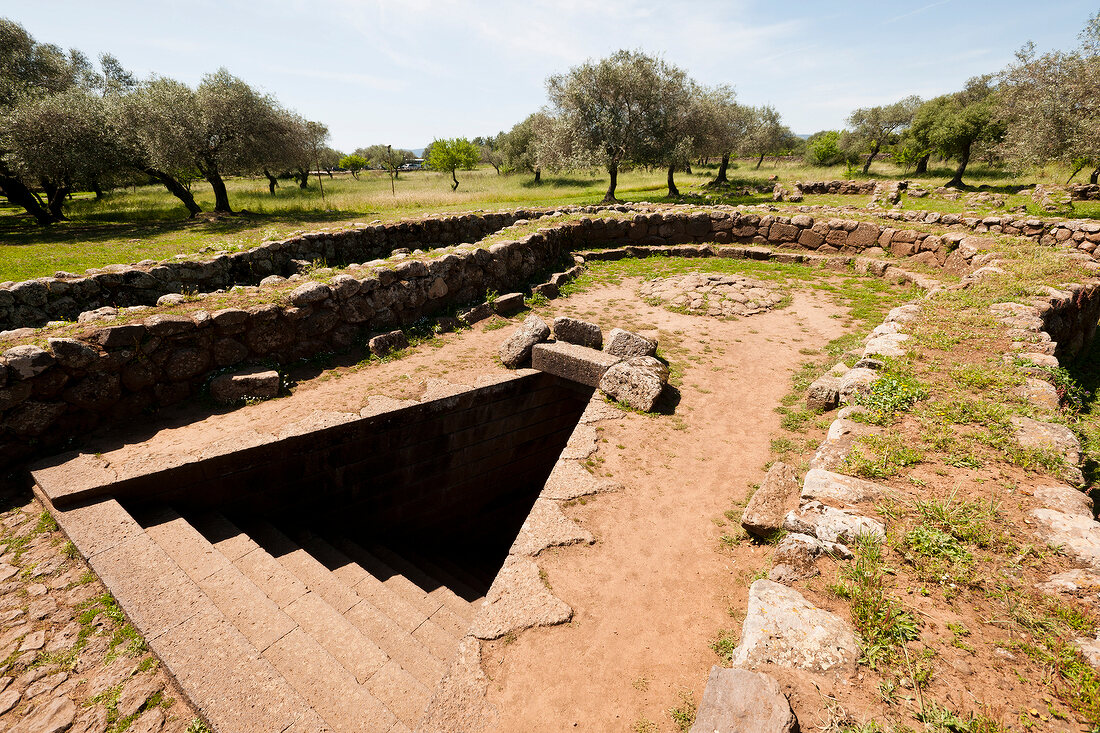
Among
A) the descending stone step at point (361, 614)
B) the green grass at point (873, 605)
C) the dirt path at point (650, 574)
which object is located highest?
the green grass at point (873, 605)

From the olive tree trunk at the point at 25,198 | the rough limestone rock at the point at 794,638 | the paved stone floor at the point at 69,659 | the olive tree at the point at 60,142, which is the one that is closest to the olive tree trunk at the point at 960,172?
the rough limestone rock at the point at 794,638

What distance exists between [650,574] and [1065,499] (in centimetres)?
325

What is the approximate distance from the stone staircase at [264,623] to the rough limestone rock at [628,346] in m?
4.62

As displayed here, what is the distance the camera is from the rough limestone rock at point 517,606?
3.69m

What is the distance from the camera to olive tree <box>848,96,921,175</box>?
147 feet

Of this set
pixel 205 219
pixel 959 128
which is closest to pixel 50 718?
pixel 205 219

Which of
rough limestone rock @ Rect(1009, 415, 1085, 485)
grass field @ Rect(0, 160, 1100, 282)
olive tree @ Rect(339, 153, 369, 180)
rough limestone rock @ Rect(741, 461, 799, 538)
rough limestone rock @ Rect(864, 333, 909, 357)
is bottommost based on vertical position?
rough limestone rock @ Rect(741, 461, 799, 538)

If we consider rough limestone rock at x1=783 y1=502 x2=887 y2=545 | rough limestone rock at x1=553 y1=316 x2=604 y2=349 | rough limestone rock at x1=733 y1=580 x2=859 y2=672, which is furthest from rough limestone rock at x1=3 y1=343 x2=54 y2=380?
rough limestone rock at x1=783 y1=502 x2=887 y2=545

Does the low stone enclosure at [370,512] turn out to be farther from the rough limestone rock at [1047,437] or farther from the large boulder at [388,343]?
the large boulder at [388,343]

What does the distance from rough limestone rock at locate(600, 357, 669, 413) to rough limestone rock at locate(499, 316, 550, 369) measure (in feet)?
5.30

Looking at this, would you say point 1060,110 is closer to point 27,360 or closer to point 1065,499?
point 1065,499

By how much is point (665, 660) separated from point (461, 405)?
4950 millimetres

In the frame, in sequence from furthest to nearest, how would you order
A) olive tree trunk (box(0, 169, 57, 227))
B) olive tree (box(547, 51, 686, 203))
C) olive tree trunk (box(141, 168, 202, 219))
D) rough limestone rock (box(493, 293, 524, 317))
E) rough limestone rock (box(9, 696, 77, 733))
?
1. olive tree (box(547, 51, 686, 203))
2. olive tree trunk (box(141, 168, 202, 219))
3. olive tree trunk (box(0, 169, 57, 227))
4. rough limestone rock (box(493, 293, 524, 317))
5. rough limestone rock (box(9, 696, 77, 733))

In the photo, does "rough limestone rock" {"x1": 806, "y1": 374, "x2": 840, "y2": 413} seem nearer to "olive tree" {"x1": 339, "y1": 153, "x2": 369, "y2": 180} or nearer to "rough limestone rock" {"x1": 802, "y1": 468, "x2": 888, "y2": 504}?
"rough limestone rock" {"x1": 802, "y1": 468, "x2": 888, "y2": 504}
